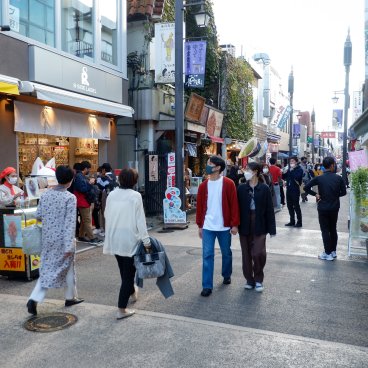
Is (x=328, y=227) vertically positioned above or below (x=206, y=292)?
above

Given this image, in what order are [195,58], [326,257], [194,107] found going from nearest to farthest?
[326,257]
[195,58]
[194,107]

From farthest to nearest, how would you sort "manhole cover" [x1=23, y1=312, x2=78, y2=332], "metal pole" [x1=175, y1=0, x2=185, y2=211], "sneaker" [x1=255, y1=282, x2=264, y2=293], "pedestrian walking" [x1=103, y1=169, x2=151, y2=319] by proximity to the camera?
"metal pole" [x1=175, y1=0, x2=185, y2=211]
"sneaker" [x1=255, y1=282, x2=264, y2=293]
"pedestrian walking" [x1=103, y1=169, x2=151, y2=319]
"manhole cover" [x1=23, y1=312, x2=78, y2=332]

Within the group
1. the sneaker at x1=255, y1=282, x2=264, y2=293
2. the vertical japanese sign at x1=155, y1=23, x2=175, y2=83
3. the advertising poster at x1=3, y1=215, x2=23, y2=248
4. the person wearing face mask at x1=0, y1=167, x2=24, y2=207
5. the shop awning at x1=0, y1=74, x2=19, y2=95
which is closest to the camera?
the sneaker at x1=255, y1=282, x2=264, y2=293

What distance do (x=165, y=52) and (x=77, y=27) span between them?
8.87ft

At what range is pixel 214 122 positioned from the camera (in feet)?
64.0

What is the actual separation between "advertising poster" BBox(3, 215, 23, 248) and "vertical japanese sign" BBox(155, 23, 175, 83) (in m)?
7.89

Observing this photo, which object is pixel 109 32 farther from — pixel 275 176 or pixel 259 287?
pixel 259 287

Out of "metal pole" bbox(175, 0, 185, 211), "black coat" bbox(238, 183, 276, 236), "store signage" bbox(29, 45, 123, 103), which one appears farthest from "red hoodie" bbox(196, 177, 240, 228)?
"store signage" bbox(29, 45, 123, 103)

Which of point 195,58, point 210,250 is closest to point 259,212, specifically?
point 210,250

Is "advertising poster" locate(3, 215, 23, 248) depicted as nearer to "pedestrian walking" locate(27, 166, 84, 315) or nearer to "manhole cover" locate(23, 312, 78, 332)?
"pedestrian walking" locate(27, 166, 84, 315)

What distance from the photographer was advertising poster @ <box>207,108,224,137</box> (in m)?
18.6

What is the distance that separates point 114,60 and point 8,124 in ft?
17.4

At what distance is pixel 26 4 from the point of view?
1001 cm

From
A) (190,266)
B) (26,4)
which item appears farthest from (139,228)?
(26,4)
